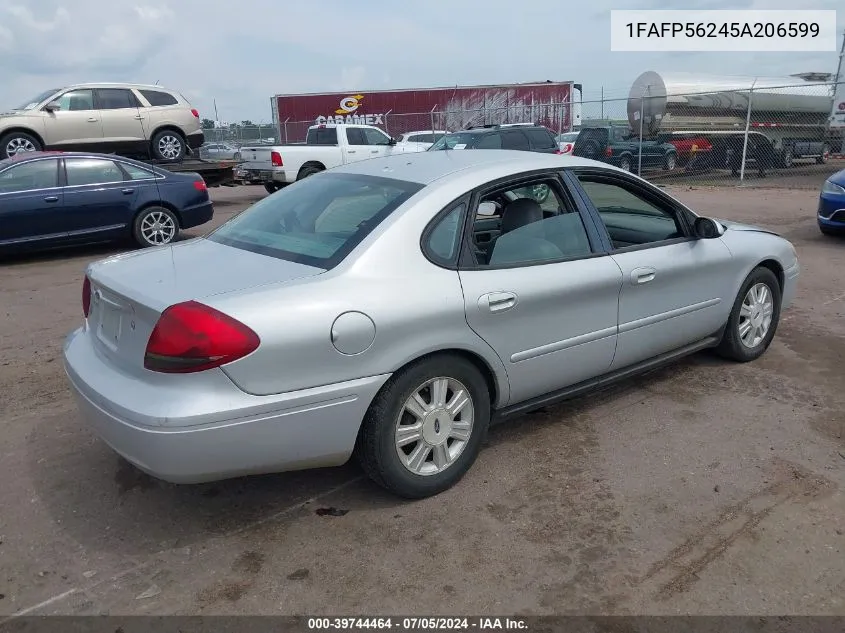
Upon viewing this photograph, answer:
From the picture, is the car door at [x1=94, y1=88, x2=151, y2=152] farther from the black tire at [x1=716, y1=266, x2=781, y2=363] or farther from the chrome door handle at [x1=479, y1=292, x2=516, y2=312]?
the chrome door handle at [x1=479, y1=292, x2=516, y2=312]

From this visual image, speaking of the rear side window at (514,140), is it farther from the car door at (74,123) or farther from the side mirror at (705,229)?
the side mirror at (705,229)

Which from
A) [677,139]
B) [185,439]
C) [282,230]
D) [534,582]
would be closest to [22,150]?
[282,230]

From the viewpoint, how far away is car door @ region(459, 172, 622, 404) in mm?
3398

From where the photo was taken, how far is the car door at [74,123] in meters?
13.1

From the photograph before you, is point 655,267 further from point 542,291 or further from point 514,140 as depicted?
point 514,140

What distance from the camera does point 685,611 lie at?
256 cm

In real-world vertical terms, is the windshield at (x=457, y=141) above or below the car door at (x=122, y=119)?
below

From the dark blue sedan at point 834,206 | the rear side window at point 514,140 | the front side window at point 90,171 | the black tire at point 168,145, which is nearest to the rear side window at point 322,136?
the black tire at point 168,145

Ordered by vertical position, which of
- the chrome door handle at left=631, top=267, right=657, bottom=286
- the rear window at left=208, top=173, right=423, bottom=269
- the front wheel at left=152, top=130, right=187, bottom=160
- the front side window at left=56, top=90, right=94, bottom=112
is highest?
the front side window at left=56, top=90, right=94, bottom=112

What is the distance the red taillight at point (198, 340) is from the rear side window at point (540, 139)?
14.3 meters

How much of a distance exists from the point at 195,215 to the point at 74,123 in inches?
184

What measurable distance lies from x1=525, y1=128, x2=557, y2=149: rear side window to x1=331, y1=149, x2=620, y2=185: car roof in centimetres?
1242

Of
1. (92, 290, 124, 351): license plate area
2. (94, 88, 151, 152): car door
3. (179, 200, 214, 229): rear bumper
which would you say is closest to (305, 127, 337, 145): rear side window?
(94, 88, 151, 152): car door

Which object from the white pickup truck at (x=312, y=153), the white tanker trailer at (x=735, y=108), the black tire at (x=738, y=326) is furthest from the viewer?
the white tanker trailer at (x=735, y=108)
